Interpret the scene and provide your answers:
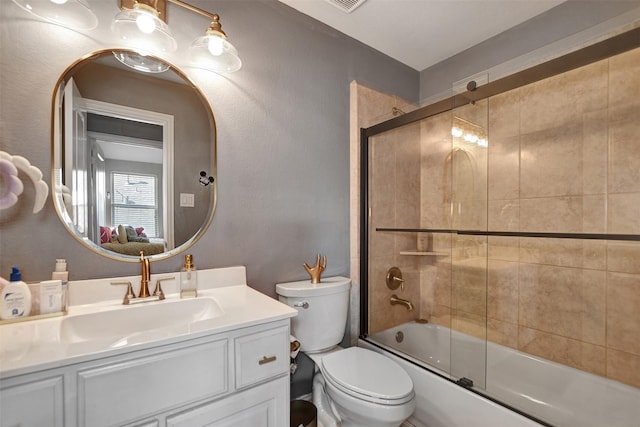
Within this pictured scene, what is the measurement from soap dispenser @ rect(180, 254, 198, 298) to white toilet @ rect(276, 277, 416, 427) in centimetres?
46

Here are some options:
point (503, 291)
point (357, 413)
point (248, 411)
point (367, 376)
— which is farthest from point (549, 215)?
point (248, 411)

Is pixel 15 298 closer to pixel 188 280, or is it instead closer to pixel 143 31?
pixel 188 280

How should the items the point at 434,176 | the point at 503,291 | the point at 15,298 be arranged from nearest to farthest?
the point at 15,298 → the point at 503,291 → the point at 434,176

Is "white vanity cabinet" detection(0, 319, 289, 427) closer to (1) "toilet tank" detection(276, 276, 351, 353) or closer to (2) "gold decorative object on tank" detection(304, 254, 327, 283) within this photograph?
(1) "toilet tank" detection(276, 276, 351, 353)

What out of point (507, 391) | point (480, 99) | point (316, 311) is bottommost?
point (507, 391)

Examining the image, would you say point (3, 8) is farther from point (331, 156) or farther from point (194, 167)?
point (331, 156)

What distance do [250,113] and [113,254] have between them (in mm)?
920

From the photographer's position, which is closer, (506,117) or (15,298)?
(15,298)

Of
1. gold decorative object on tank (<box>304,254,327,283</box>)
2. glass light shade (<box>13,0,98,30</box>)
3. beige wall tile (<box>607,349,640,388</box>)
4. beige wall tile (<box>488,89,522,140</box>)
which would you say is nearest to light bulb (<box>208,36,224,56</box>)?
glass light shade (<box>13,0,98,30</box>)

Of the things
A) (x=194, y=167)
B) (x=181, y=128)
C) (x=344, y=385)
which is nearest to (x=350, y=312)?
(x=344, y=385)

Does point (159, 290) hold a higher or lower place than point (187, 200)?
lower

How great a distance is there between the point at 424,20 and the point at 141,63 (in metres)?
1.65

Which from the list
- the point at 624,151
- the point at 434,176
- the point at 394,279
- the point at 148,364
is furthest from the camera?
the point at 434,176

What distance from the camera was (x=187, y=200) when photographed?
1330 mm
